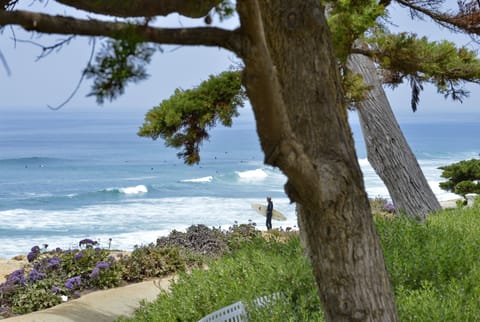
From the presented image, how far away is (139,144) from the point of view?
43.9 metres

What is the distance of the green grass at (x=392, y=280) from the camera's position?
3428 millimetres

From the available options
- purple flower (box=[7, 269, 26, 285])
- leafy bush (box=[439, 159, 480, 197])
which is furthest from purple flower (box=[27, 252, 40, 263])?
Answer: leafy bush (box=[439, 159, 480, 197])

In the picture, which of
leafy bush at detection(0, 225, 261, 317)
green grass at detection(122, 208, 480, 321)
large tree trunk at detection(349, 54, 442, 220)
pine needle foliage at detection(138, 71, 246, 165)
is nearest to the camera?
green grass at detection(122, 208, 480, 321)

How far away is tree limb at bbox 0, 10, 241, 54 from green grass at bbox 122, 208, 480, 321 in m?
1.81

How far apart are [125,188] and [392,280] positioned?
26797mm

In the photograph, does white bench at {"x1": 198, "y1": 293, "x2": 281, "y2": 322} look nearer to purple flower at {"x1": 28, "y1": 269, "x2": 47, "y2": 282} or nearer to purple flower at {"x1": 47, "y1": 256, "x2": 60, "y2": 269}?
purple flower at {"x1": 28, "y1": 269, "x2": 47, "y2": 282}

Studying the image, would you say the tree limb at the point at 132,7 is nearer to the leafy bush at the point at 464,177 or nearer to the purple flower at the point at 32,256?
the purple flower at the point at 32,256

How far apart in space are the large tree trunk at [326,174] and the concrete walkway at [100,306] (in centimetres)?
280

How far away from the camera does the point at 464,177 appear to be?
15.3 metres

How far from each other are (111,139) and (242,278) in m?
44.2

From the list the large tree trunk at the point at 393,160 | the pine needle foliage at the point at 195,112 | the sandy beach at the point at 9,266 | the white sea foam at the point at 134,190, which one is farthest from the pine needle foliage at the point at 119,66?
the white sea foam at the point at 134,190

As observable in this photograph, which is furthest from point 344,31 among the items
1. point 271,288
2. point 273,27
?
point 273,27

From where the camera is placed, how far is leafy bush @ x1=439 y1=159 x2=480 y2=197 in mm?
14666

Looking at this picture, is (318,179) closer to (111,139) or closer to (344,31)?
(344,31)
